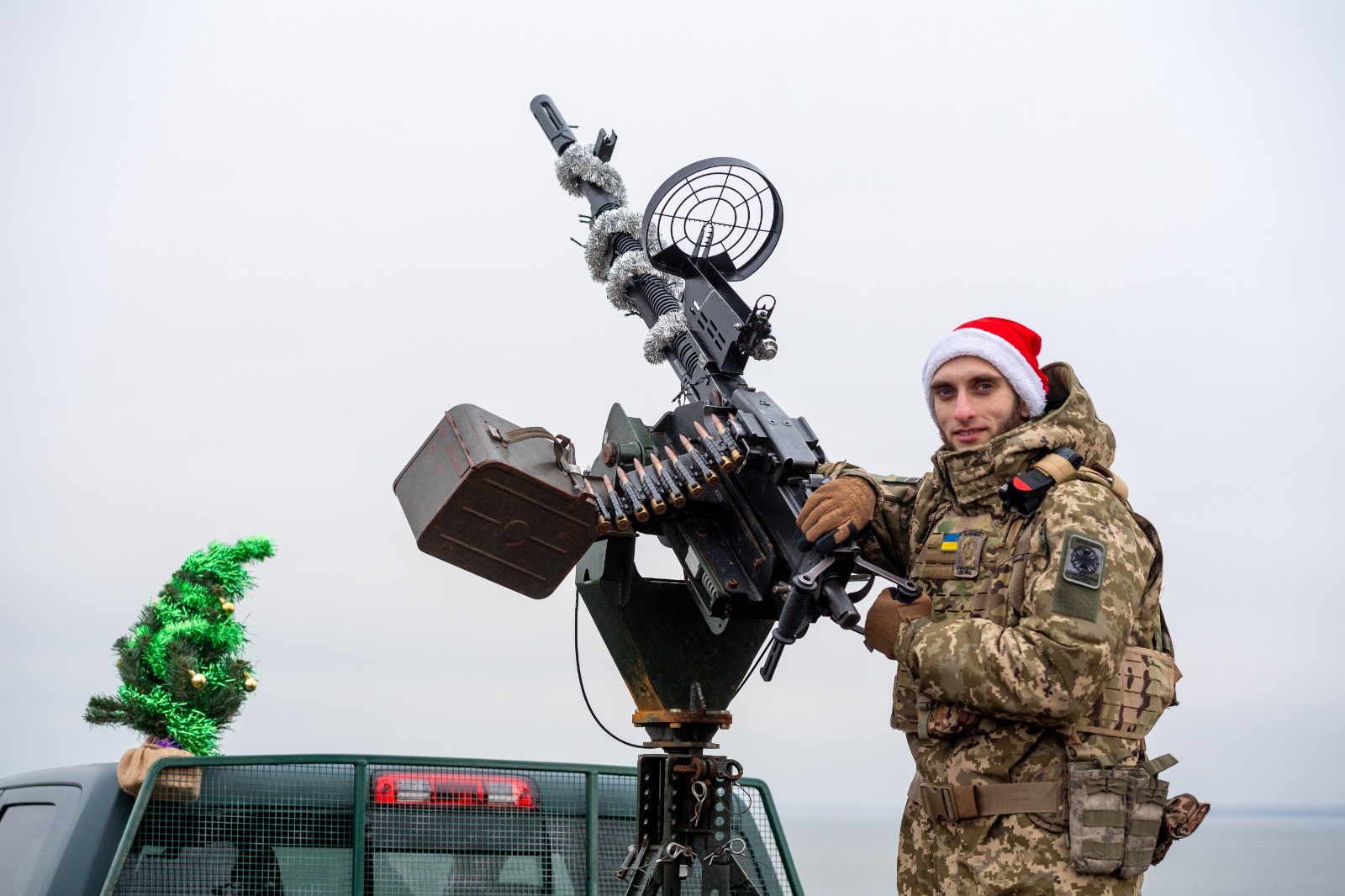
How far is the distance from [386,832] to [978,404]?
209 centimetres

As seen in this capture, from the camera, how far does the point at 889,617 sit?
11.2ft

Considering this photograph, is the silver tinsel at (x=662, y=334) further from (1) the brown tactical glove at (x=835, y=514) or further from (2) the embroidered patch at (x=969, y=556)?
(2) the embroidered patch at (x=969, y=556)

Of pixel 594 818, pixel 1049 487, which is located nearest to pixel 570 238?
pixel 594 818

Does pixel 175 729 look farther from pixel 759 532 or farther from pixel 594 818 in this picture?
pixel 759 532

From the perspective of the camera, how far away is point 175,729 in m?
4.55

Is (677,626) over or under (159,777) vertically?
over

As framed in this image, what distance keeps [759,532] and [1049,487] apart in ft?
3.93

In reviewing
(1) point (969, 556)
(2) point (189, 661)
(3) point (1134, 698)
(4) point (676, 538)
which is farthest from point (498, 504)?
(3) point (1134, 698)

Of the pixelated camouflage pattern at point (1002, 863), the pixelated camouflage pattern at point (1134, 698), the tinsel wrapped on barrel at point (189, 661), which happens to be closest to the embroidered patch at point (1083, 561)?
the pixelated camouflage pattern at point (1134, 698)

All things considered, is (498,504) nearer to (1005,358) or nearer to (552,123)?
(1005,358)

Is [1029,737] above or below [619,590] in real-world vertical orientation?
below

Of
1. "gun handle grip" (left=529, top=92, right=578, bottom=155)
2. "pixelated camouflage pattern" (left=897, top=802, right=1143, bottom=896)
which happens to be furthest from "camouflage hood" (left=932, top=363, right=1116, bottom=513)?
"gun handle grip" (left=529, top=92, right=578, bottom=155)

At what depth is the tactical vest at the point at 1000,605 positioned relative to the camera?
3.19 m

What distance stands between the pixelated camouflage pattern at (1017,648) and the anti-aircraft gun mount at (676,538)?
1.45 ft
